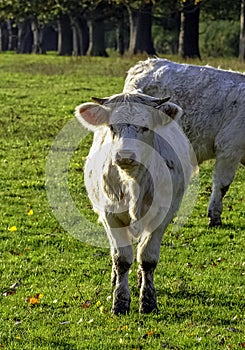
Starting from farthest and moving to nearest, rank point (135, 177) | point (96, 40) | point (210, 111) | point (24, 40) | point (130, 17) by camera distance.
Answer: point (24, 40) < point (96, 40) < point (130, 17) < point (210, 111) < point (135, 177)

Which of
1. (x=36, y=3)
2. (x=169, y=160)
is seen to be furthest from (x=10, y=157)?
(x=36, y=3)

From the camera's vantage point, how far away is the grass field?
671 cm

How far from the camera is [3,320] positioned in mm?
7121

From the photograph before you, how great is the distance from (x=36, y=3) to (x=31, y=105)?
824 inches

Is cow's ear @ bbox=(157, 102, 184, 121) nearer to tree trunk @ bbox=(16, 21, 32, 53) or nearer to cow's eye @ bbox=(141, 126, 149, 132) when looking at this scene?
cow's eye @ bbox=(141, 126, 149, 132)

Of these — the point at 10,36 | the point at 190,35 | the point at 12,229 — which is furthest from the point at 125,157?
the point at 10,36

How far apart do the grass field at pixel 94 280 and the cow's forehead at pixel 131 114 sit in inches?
68.9

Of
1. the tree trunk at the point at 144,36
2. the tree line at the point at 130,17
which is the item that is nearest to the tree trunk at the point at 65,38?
the tree line at the point at 130,17

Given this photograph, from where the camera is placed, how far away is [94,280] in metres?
8.49

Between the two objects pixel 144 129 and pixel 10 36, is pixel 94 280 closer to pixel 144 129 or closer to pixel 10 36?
pixel 144 129

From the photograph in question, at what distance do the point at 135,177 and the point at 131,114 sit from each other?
1.84 feet

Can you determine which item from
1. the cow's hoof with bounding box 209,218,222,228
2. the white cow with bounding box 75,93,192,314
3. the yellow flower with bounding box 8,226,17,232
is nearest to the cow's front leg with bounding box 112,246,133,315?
the white cow with bounding box 75,93,192,314

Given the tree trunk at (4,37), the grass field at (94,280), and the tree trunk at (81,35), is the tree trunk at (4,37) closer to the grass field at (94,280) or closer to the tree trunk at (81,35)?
the tree trunk at (81,35)

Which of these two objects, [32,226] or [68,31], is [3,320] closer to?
[32,226]
